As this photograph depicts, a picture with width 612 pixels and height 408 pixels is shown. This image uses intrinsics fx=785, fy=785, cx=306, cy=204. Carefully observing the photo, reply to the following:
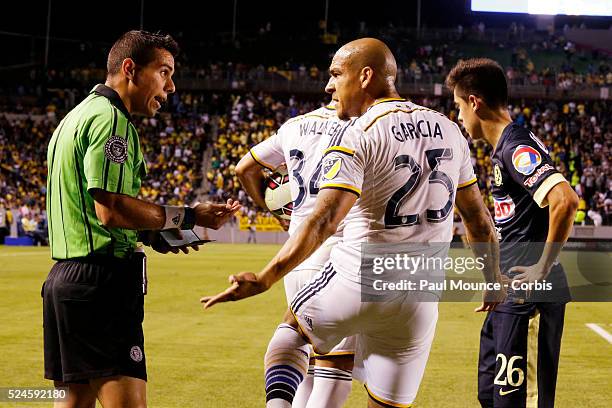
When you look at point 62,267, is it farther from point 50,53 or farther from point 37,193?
point 50,53

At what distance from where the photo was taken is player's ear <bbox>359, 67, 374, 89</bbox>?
12.7 feet

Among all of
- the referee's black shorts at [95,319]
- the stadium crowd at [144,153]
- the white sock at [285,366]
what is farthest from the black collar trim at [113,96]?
the stadium crowd at [144,153]

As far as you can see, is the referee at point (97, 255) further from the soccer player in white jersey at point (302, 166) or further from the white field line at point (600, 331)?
the white field line at point (600, 331)

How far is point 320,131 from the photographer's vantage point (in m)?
5.39

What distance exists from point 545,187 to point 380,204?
1239 mm

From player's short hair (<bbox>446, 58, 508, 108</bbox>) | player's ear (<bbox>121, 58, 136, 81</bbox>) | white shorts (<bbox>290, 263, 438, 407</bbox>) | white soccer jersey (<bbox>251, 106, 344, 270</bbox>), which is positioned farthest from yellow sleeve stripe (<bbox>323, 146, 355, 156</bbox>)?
white soccer jersey (<bbox>251, 106, 344, 270</bbox>)

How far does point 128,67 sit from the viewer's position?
4074 mm

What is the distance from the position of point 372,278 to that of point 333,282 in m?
0.19

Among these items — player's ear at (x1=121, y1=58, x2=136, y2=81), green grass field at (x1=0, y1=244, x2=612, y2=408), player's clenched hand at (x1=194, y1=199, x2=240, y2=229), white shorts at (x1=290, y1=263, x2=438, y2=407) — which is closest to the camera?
white shorts at (x1=290, y1=263, x2=438, y2=407)

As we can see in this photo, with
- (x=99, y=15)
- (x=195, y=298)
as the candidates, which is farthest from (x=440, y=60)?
(x=195, y=298)

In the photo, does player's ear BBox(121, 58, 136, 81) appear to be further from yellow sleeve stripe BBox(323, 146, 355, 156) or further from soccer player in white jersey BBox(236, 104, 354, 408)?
soccer player in white jersey BBox(236, 104, 354, 408)

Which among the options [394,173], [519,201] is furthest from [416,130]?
[519,201]

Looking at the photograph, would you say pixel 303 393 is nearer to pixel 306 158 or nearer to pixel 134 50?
pixel 306 158

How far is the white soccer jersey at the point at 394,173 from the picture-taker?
3.61m
